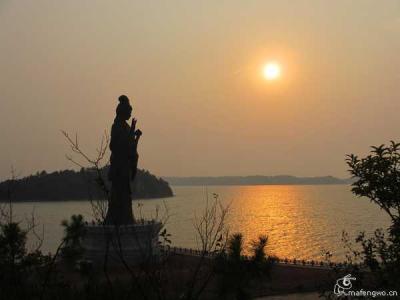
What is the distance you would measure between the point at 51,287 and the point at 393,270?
19.2 feet

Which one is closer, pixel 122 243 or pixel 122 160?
pixel 122 243

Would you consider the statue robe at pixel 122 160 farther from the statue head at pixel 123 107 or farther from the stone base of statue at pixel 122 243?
the stone base of statue at pixel 122 243

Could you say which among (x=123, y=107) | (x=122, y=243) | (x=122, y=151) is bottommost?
(x=122, y=243)

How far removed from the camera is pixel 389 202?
24.0 ft

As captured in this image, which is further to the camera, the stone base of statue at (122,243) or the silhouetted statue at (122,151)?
the silhouetted statue at (122,151)

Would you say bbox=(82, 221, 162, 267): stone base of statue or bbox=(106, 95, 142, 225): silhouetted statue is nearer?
bbox=(82, 221, 162, 267): stone base of statue

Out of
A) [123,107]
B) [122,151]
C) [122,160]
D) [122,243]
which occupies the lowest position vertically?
[122,243]

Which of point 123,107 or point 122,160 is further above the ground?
point 123,107

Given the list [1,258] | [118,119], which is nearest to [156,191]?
[118,119]

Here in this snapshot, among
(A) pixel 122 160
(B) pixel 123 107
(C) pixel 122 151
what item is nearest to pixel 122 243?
(A) pixel 122 160

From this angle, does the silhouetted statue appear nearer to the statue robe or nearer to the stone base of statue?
the statue robe

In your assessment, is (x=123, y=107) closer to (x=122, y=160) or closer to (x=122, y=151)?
(x=122, y=151)

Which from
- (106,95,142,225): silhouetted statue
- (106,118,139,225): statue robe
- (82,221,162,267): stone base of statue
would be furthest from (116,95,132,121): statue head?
(82,221,162,267): stone base of statue

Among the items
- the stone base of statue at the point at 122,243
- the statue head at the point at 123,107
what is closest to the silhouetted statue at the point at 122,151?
the statue head at the point at 123,107
